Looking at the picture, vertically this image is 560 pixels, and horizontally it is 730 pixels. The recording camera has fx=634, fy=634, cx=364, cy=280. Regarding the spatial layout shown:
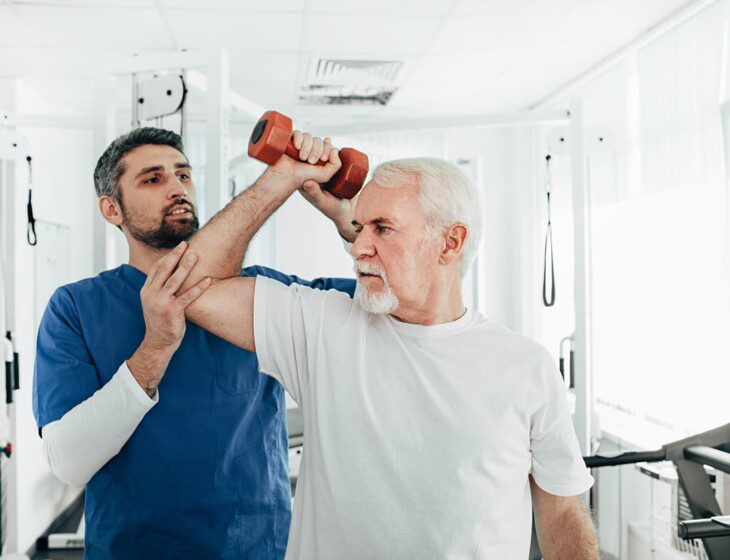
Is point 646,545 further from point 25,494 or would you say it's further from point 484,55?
point 25,494

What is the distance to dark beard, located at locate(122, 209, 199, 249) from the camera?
138 cm

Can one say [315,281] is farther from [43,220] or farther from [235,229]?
[43,220]

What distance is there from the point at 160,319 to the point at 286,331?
0.23 m

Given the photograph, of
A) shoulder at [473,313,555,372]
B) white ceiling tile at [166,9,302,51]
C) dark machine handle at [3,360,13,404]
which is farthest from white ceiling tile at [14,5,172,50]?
shoulder at [473,313,555,372]

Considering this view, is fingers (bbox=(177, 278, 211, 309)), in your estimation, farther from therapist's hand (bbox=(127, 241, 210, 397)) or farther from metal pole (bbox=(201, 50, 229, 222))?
metal pole (bbox=(201, 50, 229, 222))

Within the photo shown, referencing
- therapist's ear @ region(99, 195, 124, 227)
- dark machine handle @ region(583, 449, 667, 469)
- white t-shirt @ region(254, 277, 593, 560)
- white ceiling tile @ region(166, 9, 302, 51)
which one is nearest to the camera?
white t-shirt @ region(254, 277, 593, 560)

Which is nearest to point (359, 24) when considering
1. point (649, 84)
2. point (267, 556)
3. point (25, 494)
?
point (649, 84)

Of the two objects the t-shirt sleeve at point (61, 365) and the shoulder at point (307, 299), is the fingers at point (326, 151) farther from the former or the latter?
the t-shirt sleeve at point (61, 365)

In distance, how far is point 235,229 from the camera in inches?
48.8

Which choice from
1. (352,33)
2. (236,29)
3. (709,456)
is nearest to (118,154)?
(709,456)

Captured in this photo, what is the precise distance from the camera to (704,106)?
2941 mm

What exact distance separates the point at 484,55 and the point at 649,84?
0.94 meters

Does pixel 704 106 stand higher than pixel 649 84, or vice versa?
pixel 649 84

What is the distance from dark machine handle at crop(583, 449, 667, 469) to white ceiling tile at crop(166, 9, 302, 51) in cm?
245
